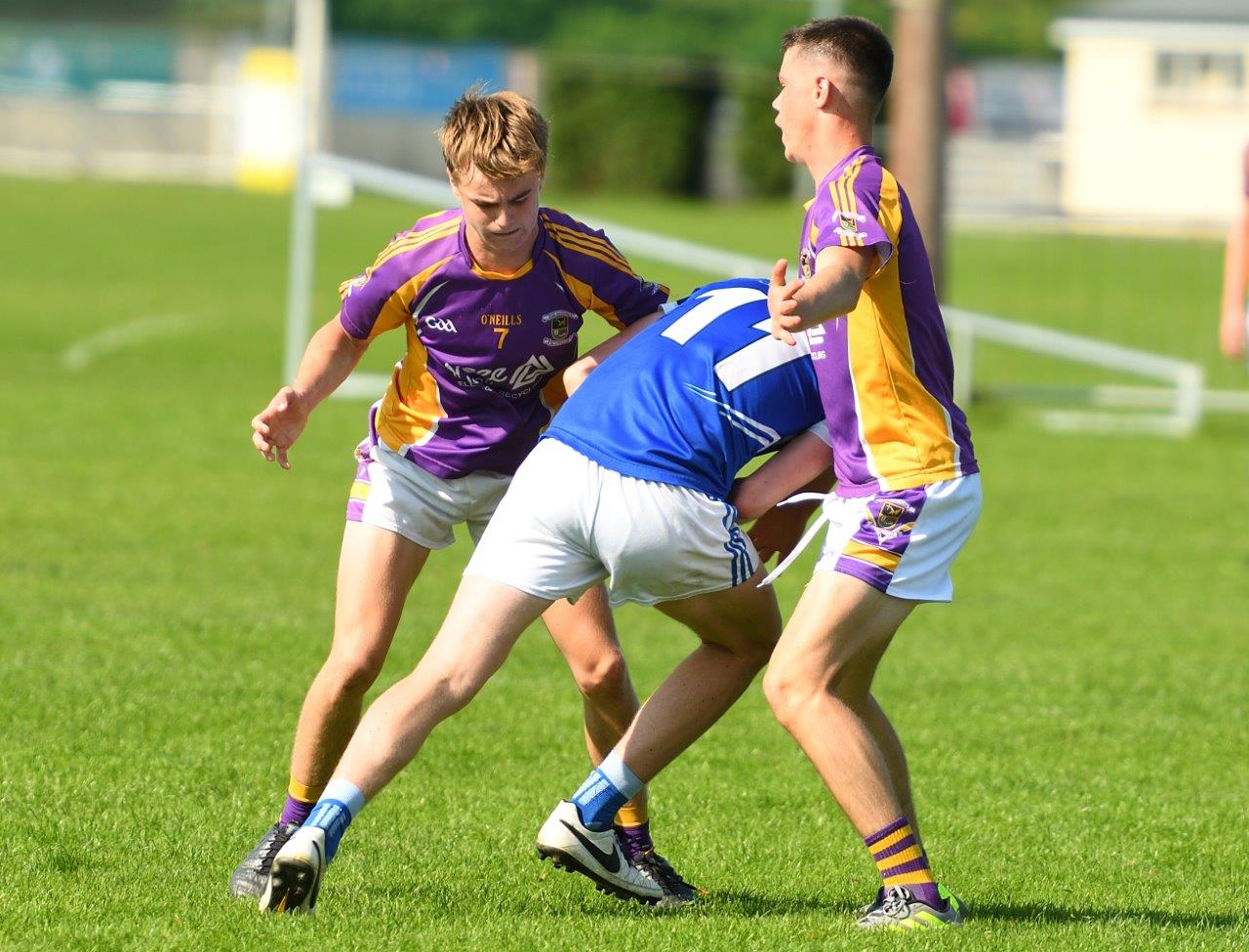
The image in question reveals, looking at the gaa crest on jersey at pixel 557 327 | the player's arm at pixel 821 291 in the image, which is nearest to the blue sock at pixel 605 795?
the gaa crest on jersey at pixel 557 327

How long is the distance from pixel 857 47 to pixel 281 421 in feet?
5.72

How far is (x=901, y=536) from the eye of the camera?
176 inches

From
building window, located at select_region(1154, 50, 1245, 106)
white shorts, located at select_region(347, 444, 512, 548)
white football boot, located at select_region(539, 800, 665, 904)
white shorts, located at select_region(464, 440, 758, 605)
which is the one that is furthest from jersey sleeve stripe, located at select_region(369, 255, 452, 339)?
building window, located at select_region(1154, 50, 1245, 106)

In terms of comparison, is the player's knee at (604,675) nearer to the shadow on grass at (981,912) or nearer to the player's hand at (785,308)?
the shadow on grass at (981,912)

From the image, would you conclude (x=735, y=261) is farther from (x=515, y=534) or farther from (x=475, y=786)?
(x=515, y=534)

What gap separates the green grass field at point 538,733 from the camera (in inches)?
187

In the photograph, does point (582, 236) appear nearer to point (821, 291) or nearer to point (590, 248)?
point (590, 248)

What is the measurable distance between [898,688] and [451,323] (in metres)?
3.43

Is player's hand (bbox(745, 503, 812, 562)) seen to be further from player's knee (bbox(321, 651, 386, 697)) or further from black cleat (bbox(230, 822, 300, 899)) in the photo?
black cleat (bbox(230, 822, 300, 899))

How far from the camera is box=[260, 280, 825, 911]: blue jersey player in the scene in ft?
14.2

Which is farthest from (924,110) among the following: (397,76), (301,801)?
(397,76)

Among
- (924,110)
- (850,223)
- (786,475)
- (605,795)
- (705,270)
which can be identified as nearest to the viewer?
(850,223)

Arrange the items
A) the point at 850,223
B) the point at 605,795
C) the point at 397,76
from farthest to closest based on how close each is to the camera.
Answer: the point at 397,76 → the point at 605,795 → the point at 850,223

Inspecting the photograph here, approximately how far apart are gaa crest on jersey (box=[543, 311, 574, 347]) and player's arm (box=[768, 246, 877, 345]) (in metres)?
0.84
